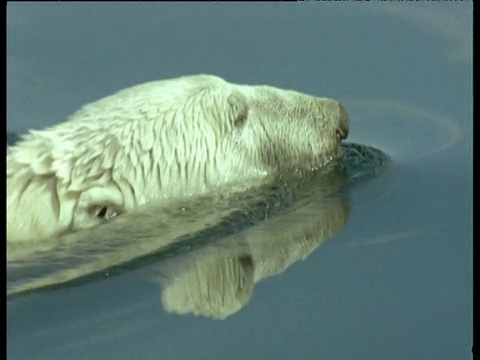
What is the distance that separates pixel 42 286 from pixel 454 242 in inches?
101

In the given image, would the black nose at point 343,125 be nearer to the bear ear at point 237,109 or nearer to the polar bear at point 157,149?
the polar bear at point 157,149

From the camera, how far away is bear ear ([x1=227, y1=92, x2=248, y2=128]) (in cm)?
777

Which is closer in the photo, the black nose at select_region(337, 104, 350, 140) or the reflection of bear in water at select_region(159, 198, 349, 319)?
the reflection of bear in water at select_region(159, 198, 349, 319)

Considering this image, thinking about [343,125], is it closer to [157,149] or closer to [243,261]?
[157,149]

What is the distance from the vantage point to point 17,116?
9.71m

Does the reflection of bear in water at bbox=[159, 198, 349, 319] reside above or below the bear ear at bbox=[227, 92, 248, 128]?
below

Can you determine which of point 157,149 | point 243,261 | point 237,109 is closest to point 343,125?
point 237,109

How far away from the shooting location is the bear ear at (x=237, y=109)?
7.77 m

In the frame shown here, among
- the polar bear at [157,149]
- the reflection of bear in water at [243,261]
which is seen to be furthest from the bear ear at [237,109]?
the reflection of bear in water at [243,261]

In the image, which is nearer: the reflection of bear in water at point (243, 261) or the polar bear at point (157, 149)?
the reflection of bear in water at point (243, 261)

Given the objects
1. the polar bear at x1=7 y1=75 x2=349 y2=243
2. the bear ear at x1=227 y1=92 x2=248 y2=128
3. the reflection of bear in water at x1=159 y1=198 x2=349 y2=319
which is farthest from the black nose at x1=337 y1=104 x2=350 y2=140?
the bear ear at x1=227 y1=92 x2=248 y2=128

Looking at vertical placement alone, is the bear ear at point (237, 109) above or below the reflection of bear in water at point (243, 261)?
above

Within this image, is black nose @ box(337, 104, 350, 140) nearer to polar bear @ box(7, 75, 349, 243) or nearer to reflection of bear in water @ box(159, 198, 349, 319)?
polar bear @ box(7, 75, 349, 243)

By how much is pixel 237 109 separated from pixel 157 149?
2.38 ft
